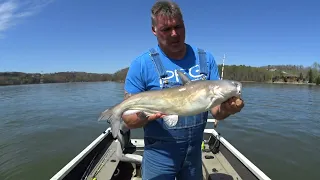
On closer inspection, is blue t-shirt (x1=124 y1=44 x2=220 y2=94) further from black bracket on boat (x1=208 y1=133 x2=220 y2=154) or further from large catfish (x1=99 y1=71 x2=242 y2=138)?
black bracket on boat (x1=208 y1=133 x2=220 y2=154)

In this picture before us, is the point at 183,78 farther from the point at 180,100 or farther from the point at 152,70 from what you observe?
the point at 152,70

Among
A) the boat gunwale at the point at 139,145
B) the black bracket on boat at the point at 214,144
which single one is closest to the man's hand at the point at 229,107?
the boat gunwale at the point at 139,145

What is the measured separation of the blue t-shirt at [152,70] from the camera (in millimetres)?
2941

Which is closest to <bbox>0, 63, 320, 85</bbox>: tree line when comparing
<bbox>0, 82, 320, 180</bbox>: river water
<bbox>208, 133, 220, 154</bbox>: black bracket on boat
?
<bbox>0, 82, 320, 180</bbox>: river water

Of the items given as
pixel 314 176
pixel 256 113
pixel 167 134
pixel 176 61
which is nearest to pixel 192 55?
pixel 176 61

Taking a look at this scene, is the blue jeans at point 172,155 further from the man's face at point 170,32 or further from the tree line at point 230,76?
the tree line at point 230,76

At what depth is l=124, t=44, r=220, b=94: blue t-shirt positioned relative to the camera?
9.65ft

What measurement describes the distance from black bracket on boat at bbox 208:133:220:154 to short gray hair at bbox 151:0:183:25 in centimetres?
565

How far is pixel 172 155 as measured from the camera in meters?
3.07

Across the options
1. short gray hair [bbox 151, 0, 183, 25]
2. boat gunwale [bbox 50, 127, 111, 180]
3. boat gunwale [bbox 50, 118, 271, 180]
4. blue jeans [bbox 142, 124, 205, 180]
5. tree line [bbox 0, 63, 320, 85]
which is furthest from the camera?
tree line [bbox 0, 63, 320, 85]

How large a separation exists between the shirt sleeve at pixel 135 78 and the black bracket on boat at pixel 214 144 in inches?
213

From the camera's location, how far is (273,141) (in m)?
16.6

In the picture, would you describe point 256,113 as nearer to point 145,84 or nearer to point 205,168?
point 205,168

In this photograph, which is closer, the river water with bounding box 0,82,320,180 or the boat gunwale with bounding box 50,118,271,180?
the boat gunwale with bounding box 50,118,271,180
